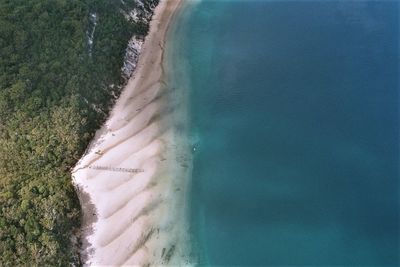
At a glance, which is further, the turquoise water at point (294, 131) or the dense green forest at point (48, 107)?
the turquoise water at point (294, 131)

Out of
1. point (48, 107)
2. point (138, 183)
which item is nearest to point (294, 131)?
point (138, 183)

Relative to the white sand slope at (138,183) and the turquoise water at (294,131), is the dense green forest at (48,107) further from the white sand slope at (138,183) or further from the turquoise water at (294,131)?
the turquoise water at (294,131)

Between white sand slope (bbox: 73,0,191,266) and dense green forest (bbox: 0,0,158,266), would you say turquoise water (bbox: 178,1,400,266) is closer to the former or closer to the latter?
white sand slope (bbox: 73,0,191,266)

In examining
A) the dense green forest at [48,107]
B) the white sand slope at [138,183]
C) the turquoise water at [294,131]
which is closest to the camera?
the dense green forest at [48,107]

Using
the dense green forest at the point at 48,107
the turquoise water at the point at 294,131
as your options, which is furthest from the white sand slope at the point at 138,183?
the turquoise water at the point at 294,131

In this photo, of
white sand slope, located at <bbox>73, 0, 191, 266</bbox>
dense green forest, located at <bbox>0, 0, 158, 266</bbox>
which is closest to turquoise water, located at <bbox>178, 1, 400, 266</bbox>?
white sand slope, located at <bbox>73, 0, 191, 266</bbox>

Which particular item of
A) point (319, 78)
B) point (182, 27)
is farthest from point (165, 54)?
point (319, 78)
